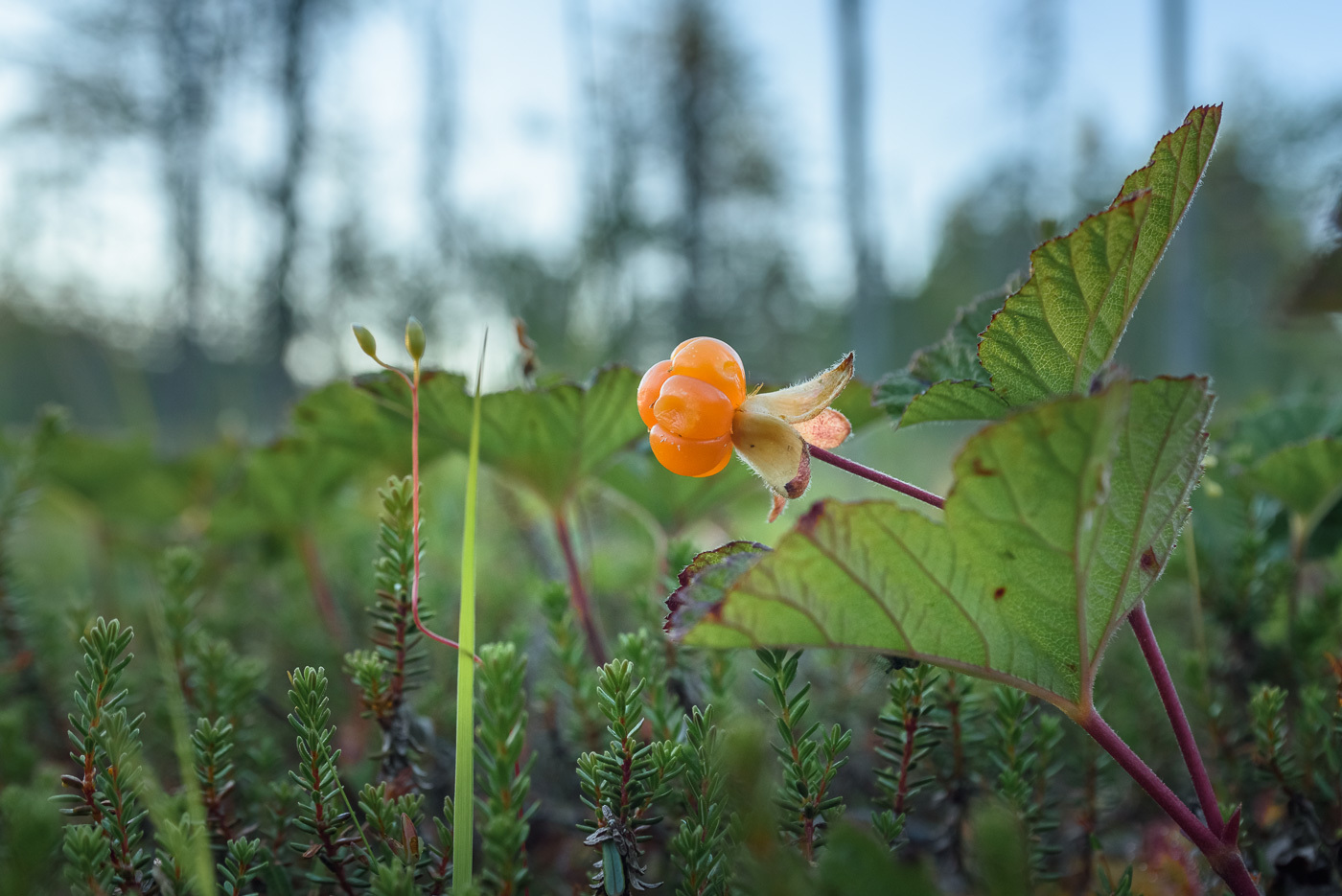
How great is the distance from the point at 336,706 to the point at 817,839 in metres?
1.07

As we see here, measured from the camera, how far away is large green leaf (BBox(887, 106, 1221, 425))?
52cm

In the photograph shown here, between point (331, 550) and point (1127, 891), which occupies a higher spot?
point (331, 550)

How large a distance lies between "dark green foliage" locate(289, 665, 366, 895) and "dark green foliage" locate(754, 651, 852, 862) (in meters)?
0.36

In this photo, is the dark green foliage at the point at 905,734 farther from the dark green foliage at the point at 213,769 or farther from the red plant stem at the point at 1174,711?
the dark green foliage at the point at 213,769

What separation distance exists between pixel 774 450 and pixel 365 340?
1.17 feet

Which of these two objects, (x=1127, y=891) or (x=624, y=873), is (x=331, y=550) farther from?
(x=1127, y=891)

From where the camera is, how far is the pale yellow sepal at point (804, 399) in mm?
600

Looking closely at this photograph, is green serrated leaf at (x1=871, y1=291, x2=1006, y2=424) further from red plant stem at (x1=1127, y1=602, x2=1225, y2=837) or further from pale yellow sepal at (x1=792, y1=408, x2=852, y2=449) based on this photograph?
red plant stem at (x1=1127, y1=602, x2=1225, y2=837)

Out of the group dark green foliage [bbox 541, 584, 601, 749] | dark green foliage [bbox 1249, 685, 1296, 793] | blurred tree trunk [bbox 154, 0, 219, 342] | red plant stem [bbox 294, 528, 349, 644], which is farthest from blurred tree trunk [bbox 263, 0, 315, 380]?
dark green foliage [bbox 1249, 685, 1296, 793]

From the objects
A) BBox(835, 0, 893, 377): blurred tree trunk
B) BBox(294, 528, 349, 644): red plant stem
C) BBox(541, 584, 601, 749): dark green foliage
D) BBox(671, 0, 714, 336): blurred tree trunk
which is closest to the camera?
BBox(541, 584, 601, 749): dark green foliage

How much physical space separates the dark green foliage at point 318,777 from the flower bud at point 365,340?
262 mm

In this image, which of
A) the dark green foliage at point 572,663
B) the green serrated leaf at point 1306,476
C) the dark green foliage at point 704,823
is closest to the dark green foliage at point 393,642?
the dark green foliage at point 572,663

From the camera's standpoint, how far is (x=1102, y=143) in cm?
1252

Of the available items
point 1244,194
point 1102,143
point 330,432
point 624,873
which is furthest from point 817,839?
point 1244,194
